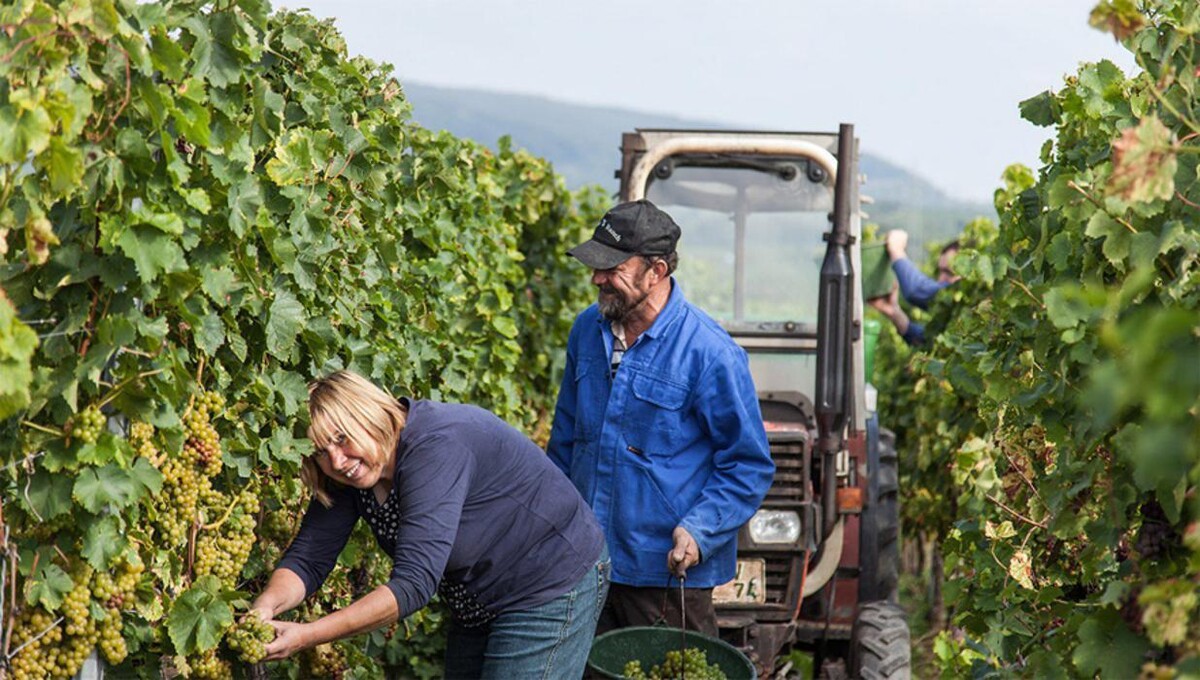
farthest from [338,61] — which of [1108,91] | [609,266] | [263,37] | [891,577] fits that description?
[891,577]

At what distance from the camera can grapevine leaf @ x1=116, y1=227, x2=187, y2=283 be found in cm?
272

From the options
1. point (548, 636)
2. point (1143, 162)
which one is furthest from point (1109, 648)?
point (548, 636)

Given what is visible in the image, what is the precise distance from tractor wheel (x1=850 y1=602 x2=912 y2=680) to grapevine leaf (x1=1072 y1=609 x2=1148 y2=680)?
3.14m

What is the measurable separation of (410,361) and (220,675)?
6.99ft

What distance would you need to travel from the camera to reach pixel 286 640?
3279 millimetres

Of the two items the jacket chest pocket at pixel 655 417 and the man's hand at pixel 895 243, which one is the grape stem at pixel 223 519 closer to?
the jacket chest pocket at pixel 655 417

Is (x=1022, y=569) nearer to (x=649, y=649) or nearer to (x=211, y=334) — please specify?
(x=649, y=649)

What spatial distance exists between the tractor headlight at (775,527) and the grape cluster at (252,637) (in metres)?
2.74

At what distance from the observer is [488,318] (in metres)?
6.93

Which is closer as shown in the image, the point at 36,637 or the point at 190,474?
the point at 36,637

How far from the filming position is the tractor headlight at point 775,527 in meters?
5.66

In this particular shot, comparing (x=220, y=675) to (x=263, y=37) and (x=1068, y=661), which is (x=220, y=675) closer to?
(x=263, y=37)

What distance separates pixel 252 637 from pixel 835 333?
9.84ft

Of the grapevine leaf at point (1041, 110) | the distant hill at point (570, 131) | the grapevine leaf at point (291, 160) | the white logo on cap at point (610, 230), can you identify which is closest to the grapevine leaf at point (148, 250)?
the grapevine leaf at point (291, 160)
